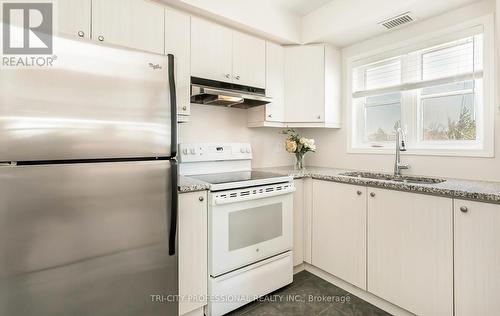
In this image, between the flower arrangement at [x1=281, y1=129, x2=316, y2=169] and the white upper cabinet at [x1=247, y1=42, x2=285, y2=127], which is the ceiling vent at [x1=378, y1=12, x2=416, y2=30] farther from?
the flower arrangement at [x1=281, y1=129, x2=316, y2=169]

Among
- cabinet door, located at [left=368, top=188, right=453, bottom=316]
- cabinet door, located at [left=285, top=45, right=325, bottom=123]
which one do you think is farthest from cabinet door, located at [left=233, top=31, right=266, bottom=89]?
cabinet door, located at [left=368, top=188, right=453, bottom=316]

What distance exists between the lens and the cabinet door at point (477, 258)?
1.31 metres

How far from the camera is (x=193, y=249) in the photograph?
5.34ft

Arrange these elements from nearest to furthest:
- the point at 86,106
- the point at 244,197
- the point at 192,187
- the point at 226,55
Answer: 1. the point at 86,106
2. the point at 192,187
3. the point at 244,197
4. the point at 226,55

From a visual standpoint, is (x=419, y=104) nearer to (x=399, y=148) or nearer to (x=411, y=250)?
(x=399, y=148)

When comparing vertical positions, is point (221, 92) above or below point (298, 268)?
above

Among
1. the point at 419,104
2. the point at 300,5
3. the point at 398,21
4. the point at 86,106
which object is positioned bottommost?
the point at 86,106

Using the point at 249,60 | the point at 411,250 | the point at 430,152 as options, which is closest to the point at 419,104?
the point at 430,152

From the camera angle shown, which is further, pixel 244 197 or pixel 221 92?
pixel 221 92

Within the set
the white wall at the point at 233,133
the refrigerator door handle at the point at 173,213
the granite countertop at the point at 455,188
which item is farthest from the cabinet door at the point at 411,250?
the refrigerator door handle at the point at 173,213

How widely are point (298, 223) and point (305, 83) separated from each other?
4.72 ft

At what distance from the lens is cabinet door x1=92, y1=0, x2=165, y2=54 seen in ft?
5.15

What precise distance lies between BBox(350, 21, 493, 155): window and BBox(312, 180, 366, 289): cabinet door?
0.71 meters

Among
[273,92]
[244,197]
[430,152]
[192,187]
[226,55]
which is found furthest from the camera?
[273,92]
